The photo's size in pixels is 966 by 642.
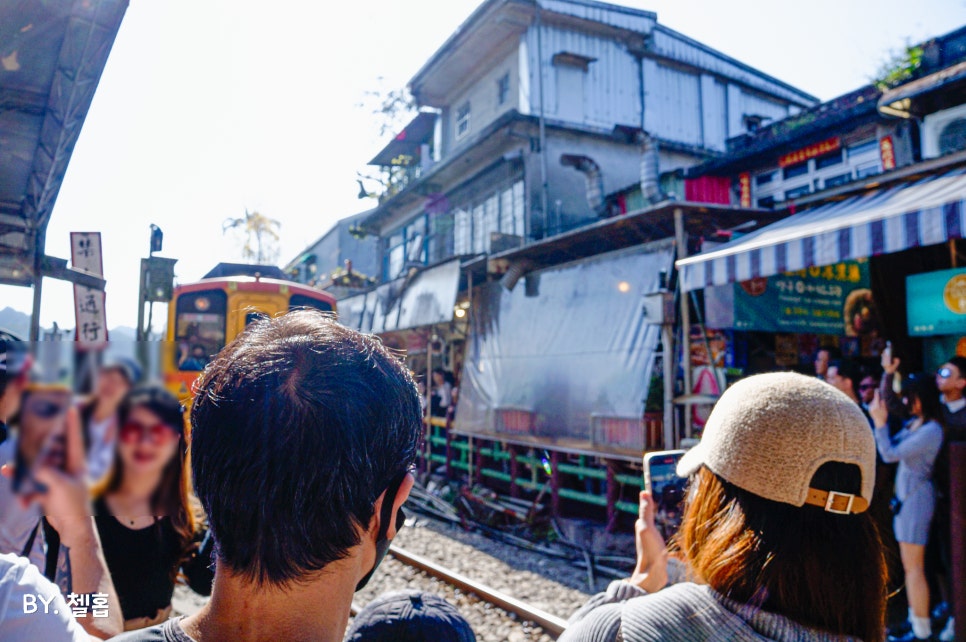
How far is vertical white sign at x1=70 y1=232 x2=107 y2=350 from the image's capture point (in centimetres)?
A: 114


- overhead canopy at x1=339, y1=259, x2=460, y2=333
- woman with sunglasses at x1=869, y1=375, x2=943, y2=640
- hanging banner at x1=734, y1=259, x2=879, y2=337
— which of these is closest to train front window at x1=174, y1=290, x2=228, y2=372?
overhead canopy at x1=339, y1=259, x2=460, y2=333

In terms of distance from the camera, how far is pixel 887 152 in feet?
32.2

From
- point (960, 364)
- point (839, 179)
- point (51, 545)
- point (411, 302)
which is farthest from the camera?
point (411, 302)

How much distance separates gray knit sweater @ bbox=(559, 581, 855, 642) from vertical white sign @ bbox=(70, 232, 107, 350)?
1.21 meters

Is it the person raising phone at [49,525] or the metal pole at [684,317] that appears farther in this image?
the metal pole at [684,317]

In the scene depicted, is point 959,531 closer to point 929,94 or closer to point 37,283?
point 37,283

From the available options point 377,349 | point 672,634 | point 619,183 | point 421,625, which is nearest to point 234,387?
point 377,349

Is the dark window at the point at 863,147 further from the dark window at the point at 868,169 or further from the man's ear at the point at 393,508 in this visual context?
the man's ear at the point at 393,508

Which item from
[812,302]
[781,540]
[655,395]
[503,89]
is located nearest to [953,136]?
[812,302]

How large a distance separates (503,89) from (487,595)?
13.6 m

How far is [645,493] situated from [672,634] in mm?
734

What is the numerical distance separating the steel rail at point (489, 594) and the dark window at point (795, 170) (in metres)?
10.4

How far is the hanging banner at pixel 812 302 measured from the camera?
624 cm

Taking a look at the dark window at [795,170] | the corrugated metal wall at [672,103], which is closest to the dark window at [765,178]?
the dark window at [795,170]
